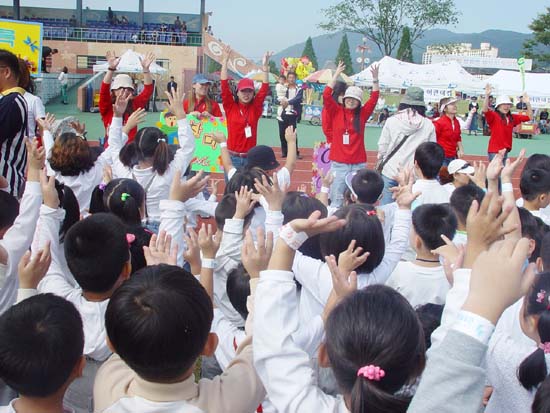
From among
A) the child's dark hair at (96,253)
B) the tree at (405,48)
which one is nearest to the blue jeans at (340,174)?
the child's dark hair at (96,253)

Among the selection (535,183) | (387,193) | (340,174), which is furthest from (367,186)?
(340,174)

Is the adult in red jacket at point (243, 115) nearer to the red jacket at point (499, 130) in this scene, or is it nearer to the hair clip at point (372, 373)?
the red jacket at point (499, 130)

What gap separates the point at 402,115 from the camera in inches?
A: 250

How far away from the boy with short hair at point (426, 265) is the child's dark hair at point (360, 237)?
32cm

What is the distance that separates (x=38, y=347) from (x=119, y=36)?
33.4 meters

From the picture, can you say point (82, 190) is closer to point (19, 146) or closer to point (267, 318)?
point (19, 146)

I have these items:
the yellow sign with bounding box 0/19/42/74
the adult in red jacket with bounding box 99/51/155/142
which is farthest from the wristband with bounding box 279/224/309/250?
the yellow sign with bounding box 0/19/42/74

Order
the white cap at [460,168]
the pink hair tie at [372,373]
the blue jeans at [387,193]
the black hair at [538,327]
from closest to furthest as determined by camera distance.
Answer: the pink hair tie at [372,373] → the black hair at [538,327] → the white cap at [460,168] → the blue jeans at [387,193]

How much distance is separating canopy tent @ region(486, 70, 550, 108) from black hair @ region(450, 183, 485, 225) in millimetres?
21087

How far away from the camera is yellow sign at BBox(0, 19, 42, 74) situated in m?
6.94

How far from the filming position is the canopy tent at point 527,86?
2302 centimetres

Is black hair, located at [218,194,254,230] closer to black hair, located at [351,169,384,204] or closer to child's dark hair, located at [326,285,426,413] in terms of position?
black hair, located at [351,169,384,204]

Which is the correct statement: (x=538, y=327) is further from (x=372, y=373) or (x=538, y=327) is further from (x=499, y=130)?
(x=499, y=130)


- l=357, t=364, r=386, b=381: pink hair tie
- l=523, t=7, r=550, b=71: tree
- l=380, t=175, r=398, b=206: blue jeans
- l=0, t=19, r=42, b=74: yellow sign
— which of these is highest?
l=523, t=7, r=550, b=71: tree
